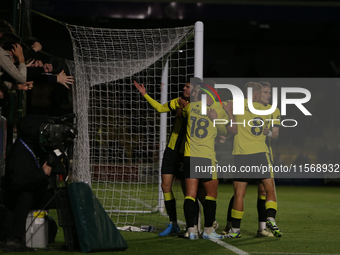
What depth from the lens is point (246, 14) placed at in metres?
17.1

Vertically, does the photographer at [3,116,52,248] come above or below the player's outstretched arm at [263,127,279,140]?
below

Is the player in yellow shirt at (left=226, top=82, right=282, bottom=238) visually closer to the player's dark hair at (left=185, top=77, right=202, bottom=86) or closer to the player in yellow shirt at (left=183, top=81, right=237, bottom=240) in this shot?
the player in yellow shirt at (left=183, top=81, right=237, bottom=240)

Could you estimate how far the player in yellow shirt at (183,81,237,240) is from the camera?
17.6 ft

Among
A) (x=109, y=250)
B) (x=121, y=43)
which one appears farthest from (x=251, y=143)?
(x=121, y=43)

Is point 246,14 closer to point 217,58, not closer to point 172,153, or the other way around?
point 217,58

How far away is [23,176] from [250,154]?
2.60 meters

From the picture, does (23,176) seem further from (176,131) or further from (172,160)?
(176,131)

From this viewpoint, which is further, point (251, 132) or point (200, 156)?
point (251, 132)

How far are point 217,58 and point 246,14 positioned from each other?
4.61 m

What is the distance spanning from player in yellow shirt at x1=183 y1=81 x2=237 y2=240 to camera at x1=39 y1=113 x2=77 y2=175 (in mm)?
1446

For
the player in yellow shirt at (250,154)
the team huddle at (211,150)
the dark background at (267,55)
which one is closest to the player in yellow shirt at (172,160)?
the team huddle at (211,150)

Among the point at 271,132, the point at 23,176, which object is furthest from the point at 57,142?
the point at 271,132

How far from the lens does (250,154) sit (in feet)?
18.5

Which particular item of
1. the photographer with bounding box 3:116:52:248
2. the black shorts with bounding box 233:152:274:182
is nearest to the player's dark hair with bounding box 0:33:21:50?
the photographer with bounding box 3:116:52:248
